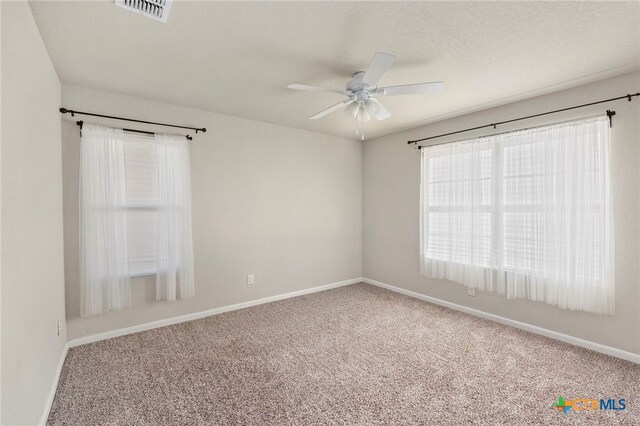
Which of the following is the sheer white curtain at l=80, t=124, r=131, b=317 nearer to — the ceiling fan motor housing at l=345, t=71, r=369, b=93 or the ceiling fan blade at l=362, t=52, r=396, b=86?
the ceiling fan motor housing at l=345, t=71, r=369, b=93

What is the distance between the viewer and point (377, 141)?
492 cm

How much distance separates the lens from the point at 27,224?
1668 mm

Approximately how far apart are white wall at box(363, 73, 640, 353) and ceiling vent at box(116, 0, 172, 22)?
11.1ft

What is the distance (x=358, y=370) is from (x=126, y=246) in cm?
256

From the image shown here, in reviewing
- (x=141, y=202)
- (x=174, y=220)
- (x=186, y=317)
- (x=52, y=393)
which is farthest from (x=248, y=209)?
(x=52, y=393)

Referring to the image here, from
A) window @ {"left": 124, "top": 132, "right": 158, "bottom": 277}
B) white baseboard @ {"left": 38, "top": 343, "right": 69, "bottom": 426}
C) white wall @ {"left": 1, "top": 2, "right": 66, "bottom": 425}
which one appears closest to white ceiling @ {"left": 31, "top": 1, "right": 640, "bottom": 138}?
white wall @ {"left": 1, "top": 2, "right": 66, "bottom": 425}

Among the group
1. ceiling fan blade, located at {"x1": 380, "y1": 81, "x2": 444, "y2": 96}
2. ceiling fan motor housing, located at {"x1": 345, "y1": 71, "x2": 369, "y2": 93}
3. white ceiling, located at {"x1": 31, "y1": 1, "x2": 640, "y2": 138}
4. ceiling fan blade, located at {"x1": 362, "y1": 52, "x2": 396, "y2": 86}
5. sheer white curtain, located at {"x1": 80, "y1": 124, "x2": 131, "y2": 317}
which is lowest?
sheer white curtain, located at {"x1": 80, "y1": 124, "x2": 131, "y2": 317}

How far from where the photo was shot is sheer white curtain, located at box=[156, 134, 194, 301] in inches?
127

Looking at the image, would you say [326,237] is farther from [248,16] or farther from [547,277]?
[248,16]

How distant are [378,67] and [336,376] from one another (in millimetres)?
2299

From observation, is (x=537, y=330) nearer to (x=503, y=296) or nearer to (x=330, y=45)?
(x=503, y=296)

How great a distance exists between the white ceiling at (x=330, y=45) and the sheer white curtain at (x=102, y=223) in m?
0.57

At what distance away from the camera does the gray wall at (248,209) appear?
2.95 m

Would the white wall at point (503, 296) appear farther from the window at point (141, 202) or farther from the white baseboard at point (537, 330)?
the window at point (141, 202)
